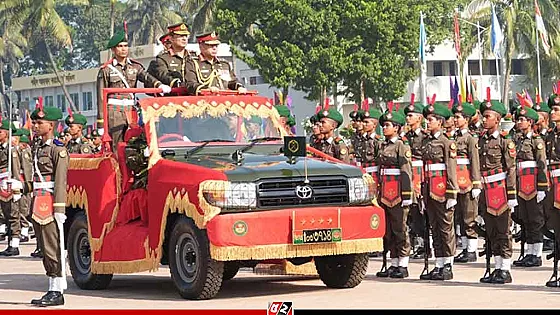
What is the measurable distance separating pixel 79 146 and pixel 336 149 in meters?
5.80

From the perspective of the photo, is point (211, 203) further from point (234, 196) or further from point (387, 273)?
point (387, 273)

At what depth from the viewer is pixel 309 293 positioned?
539 inches

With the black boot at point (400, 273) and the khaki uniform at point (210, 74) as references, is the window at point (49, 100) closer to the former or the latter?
the khaki uniform at point (210, 74)

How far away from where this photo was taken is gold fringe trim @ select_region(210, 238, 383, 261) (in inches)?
496

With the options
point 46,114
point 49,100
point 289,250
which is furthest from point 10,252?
point 49,100

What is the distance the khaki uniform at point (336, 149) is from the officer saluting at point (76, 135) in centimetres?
525

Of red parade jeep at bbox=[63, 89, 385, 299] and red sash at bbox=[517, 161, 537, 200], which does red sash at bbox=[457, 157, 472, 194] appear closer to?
red sash at bbox=[517, 161, 537, 200]

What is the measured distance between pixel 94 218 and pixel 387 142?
12.3 feet

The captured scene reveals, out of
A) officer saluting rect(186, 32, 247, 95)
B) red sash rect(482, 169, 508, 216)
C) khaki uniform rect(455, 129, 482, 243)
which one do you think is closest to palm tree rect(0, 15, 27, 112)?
khaki uniform rect(455, 129, 482, 243)

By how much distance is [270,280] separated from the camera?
50.9 ft

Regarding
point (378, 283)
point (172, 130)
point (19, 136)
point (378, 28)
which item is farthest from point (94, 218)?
point (378, 28)

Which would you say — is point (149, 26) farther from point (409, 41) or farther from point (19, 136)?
point (19, 136)

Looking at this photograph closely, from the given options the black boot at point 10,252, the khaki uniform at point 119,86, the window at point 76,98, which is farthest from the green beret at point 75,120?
the window at point 76,98

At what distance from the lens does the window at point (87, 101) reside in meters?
84.2
